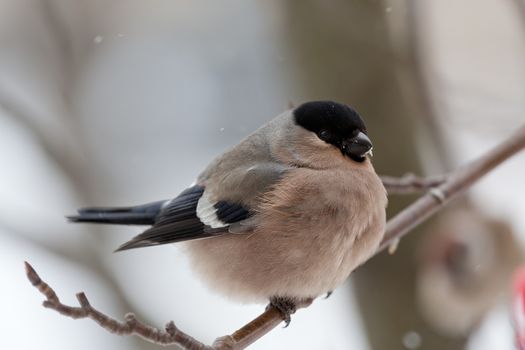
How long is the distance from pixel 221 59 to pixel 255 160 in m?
3.86

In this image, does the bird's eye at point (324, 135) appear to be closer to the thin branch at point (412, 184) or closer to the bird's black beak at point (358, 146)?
the bird's black beak at point (358, 146)

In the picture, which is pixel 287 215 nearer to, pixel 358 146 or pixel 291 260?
pixel 291 260

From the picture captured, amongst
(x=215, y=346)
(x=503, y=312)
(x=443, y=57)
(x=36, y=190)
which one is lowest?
(x=503, y=312)

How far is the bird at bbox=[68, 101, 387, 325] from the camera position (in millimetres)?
2297

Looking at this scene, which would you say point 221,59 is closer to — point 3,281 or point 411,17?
point 3,281

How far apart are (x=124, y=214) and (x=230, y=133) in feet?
9.11

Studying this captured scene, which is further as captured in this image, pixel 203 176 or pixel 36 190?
pixel 36 190

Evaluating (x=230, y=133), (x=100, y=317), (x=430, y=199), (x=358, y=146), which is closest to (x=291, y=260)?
(x=358, y=146)

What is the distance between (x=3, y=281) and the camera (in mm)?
4379

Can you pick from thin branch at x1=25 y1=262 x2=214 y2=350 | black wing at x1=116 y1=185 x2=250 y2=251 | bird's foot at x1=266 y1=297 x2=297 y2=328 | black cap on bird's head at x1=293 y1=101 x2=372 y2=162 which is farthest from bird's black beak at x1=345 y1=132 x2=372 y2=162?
thin branch at x1=25 y1=262 x2=214 y2=350

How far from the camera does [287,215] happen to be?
2332mm

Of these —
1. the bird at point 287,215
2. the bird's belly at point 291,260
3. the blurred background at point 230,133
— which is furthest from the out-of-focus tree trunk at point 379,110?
the bird's belly at point 291,260

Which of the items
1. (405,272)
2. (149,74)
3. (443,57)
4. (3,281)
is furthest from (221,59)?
(405,272)

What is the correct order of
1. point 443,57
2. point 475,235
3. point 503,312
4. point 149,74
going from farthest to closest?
point 149,74
point 443,57
point 503,312
point 475,235
